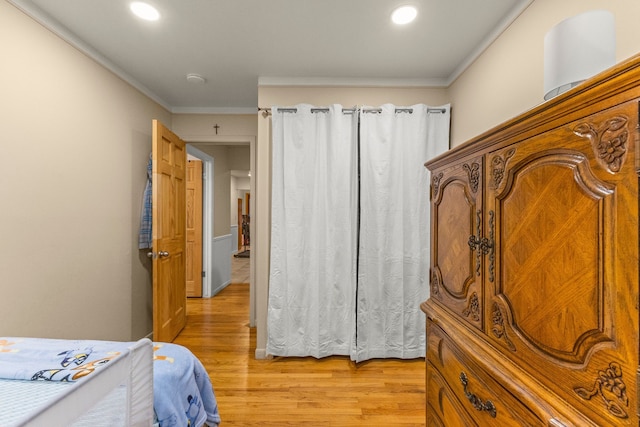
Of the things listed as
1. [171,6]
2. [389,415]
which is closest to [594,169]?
[389,415]

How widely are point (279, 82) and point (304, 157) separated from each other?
2.28ft

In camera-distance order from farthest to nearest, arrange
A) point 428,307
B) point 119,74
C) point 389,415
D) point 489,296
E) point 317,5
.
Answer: point 119,74, point 389,415, point 317,5, point 428,307, point 489,296

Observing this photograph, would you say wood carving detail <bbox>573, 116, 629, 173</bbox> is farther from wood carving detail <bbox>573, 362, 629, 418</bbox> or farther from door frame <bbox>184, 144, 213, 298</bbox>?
door frame <bbox>184, 144, 213, 298</bbox>

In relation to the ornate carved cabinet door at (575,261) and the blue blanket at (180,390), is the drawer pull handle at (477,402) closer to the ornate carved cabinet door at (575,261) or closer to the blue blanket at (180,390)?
the ornate carved cabinet door at (575,261)

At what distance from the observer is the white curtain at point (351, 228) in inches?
99.3

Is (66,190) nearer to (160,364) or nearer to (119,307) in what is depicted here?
(119,307)

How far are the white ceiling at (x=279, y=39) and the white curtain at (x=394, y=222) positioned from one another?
0.41 metres

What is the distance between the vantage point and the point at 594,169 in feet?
1.96

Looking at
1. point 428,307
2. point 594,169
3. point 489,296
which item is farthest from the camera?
point 428,307

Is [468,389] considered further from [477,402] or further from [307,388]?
[307,388]

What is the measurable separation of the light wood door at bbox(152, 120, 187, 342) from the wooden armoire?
2.37 meters

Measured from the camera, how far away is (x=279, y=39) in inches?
78.6

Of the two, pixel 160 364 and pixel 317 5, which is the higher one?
pixel 317 5

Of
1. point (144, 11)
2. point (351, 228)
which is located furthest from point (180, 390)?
point (144, 11)
